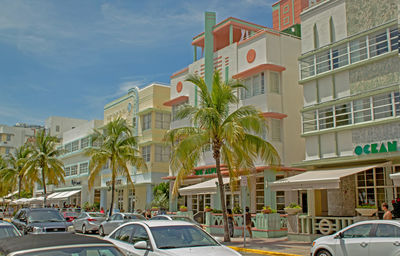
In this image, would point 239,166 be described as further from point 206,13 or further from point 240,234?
point 206,13

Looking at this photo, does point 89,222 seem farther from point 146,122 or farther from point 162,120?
point 146,122

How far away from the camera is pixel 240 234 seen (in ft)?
75.3

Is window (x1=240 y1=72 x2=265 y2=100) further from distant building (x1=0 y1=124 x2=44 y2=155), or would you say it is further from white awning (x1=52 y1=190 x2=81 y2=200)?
distant building (x1=0 y1=124 x2=44 y2=155)

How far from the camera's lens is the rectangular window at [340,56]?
72.6 ft

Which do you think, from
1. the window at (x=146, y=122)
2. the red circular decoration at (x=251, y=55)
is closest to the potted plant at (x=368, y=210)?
the red circular decoration at (x=251, y=55)

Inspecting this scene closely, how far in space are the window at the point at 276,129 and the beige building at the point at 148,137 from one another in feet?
44.4

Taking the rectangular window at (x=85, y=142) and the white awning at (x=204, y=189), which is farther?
the rectangular window at (x=85, y=142)

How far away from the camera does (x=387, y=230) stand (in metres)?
10.9

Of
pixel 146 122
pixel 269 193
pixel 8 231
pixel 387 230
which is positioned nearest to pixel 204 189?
pixel 269 193

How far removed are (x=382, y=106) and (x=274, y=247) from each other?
8.29 metres

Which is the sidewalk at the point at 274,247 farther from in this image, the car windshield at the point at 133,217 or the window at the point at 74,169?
the window at the point at 74,169

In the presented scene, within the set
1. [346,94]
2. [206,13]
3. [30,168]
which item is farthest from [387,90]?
[30,168]

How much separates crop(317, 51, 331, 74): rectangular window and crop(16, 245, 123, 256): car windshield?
Result: 1955 centimetres

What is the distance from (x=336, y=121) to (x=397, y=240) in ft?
39.9
